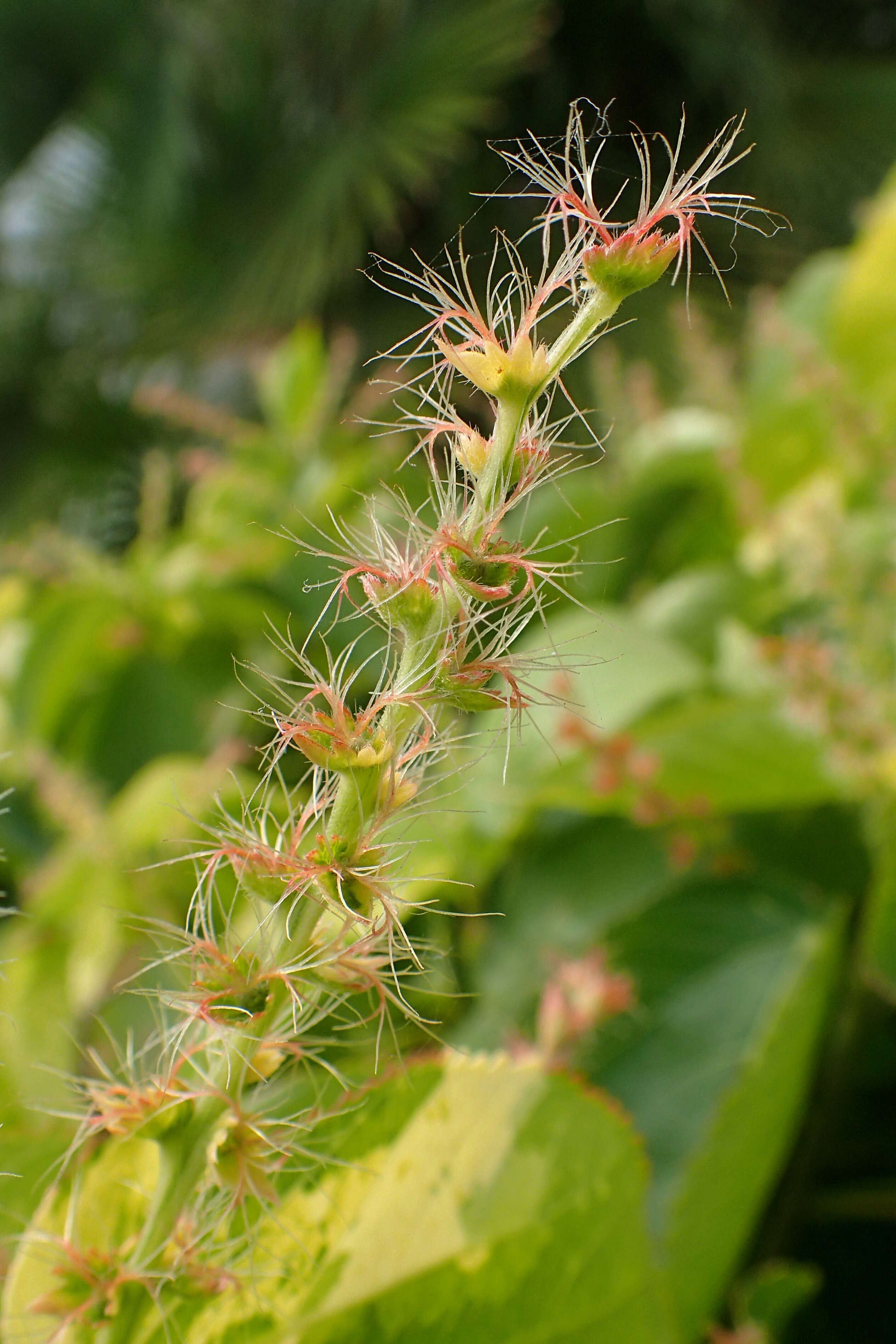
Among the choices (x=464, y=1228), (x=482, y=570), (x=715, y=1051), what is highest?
(x=482, y=570)

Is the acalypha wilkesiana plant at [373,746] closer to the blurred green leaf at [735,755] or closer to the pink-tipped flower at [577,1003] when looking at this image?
the pink-tipped flower at [577,1003]

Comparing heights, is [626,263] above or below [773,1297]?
above

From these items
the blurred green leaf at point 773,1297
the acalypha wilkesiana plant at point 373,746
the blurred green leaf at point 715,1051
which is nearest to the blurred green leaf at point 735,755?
the blurred green leaf at point 715,1051

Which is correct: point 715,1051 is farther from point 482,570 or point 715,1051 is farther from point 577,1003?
point 482,570

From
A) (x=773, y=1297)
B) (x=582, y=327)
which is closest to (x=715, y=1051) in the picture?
(x=773, y=1297)

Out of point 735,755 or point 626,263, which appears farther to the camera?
point 735,755

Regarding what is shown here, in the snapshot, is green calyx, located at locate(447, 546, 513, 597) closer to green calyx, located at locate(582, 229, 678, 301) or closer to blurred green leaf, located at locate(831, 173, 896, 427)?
green calyx, located at locate(582, 229, 678, 301)

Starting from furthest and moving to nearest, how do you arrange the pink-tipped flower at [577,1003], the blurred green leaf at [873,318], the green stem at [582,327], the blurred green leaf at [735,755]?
the blurred green leaf at [873,318] → the blurred green leaf at [735,755] → the pink-tipped flower at [577,1003] → the green stem at [582,327]

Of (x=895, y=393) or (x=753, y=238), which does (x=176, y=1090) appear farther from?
(x=753, y=238)

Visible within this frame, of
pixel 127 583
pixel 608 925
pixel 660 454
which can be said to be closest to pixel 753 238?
pixel 660 454

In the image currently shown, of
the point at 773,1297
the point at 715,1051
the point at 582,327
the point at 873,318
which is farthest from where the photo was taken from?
the point at 873,318
